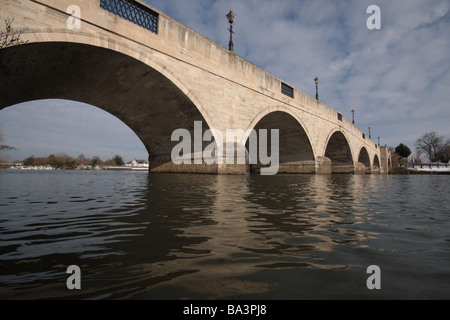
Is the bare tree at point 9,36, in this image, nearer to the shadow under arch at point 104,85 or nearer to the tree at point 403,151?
the shadow under arch at point 104,85

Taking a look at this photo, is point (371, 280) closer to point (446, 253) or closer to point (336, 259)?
point (336, 259)

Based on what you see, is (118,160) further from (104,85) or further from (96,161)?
(104,85)

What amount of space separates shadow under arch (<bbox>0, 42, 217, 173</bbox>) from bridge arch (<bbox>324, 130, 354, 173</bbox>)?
1784 centimetres

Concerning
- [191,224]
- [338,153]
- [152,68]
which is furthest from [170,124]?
[338,153]

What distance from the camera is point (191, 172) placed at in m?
12.1

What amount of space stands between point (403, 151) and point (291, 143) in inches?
2396

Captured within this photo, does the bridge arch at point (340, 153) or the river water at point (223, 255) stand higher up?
the bridge arch at point (340, 153)

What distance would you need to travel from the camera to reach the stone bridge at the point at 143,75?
630cm

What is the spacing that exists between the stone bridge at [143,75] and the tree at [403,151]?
61.4 meters

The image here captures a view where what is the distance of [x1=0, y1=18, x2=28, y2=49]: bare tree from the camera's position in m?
5.11

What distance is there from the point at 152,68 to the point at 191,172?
5.65 metres

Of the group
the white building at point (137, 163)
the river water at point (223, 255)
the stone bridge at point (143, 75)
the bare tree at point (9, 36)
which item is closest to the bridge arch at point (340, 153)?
the stone bridge at point (143, 75)

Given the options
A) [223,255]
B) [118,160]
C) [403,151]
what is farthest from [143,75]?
[118,160]

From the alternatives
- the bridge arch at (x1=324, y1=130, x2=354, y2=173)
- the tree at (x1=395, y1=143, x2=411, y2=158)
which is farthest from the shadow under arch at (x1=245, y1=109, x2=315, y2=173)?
the tree at (x1=395, y1=143, x2=411, y2=158)
